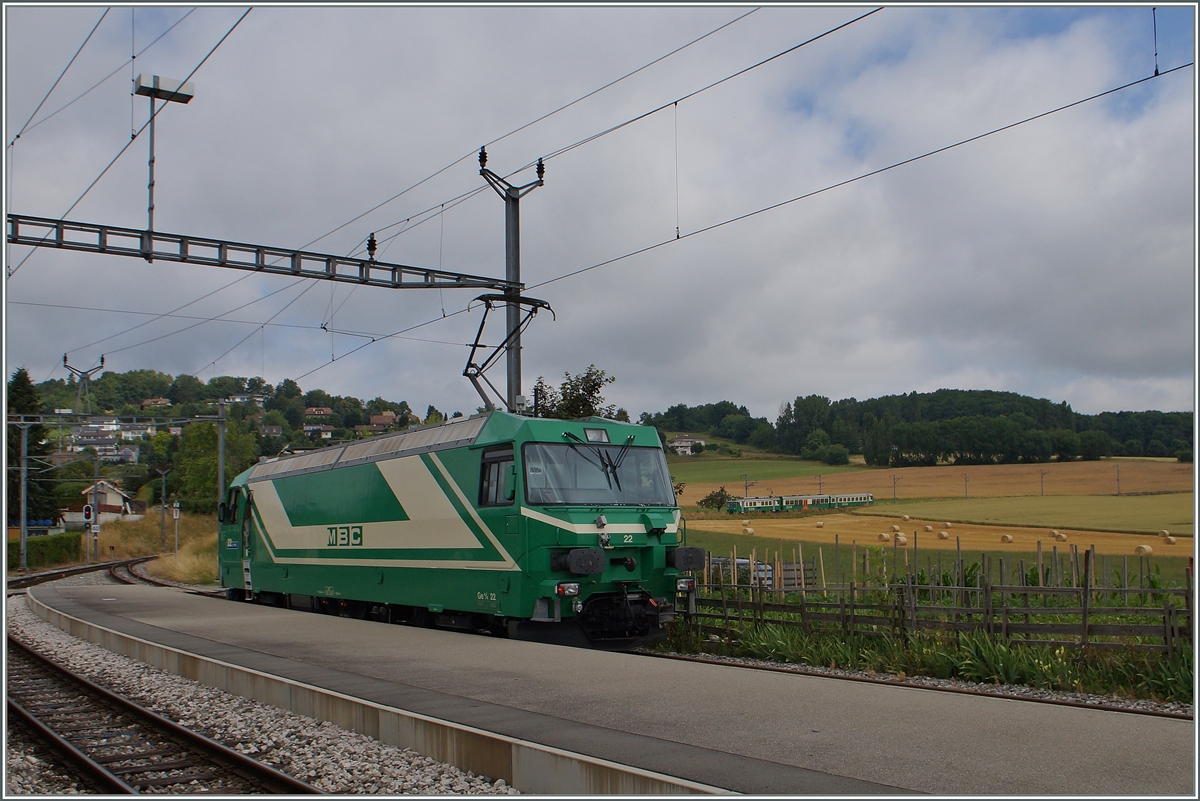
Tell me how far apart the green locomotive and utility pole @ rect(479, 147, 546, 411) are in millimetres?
2493

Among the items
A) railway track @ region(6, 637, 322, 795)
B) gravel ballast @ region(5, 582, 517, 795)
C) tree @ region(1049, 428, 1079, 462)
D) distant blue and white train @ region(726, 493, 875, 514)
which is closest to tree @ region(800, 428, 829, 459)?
distant blue and white train @ region(726, 493, 875, 514)

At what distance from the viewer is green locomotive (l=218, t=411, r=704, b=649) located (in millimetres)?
13695

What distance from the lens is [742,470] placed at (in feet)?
248

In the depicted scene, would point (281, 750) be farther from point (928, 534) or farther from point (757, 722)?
point (928, 534)

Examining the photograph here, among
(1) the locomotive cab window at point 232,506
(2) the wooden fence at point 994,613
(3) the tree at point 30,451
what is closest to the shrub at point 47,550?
(3) the tree at point 30,451

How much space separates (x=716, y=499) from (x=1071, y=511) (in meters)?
21.7

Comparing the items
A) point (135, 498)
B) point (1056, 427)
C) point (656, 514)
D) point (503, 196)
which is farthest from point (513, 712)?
point (135, 498)

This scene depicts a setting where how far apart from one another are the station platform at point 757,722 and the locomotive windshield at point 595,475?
85.9 inches

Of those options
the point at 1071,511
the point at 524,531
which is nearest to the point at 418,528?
the point at 524,531

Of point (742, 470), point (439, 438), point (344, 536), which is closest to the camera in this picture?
point (439, 438)

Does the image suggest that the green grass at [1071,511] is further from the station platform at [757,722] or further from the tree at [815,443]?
the station platform at [757,722]

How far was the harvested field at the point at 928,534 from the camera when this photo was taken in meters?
35.5

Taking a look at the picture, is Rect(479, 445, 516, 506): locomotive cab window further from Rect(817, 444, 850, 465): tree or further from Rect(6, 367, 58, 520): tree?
Rect(6, 367, 58, 520): tree

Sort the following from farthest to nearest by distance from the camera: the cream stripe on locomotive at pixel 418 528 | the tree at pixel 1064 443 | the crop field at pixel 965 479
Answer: the tree at pixel 1064 443, the crop field at pixel 965 479, the cream stripe on locomotive at pixel 418 528
